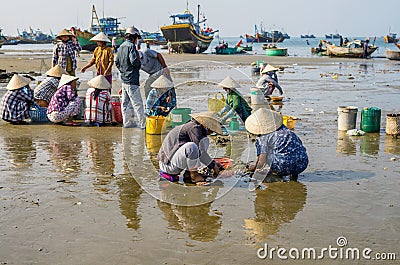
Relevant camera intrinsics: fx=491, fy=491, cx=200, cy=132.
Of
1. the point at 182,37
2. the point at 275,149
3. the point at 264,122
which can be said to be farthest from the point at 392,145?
the point at 182,37

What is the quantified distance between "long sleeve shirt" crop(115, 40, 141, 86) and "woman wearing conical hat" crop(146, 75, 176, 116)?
0.40 meters

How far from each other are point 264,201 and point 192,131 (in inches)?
44.0

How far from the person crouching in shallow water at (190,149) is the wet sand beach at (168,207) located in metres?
0.27

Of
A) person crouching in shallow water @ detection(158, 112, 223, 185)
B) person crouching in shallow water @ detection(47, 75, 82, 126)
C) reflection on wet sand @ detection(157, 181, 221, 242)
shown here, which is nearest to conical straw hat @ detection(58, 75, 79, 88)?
person crouching in shallow water @ detection(47, 75, 82, 126)

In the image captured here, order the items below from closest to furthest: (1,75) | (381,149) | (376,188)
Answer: (376,188) → (381,149) → (1,75)

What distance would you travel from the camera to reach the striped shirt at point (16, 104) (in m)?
9.11

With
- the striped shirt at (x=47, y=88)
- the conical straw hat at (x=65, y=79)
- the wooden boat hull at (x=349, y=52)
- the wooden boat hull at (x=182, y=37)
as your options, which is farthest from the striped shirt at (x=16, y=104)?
the wooden boat hull at (x=182, y=37)

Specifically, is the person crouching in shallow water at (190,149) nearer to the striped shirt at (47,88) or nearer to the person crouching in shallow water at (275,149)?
the person crouching in shallow water at (275,149)

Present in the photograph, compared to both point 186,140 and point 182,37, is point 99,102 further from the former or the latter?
point 182,37

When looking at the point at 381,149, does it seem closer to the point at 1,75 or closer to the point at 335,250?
the point at 335,250

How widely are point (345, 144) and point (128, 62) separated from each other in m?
3.83

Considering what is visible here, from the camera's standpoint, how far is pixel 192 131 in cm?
546

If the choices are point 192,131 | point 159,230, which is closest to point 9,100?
point 192,131

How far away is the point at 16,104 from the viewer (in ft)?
30.0
